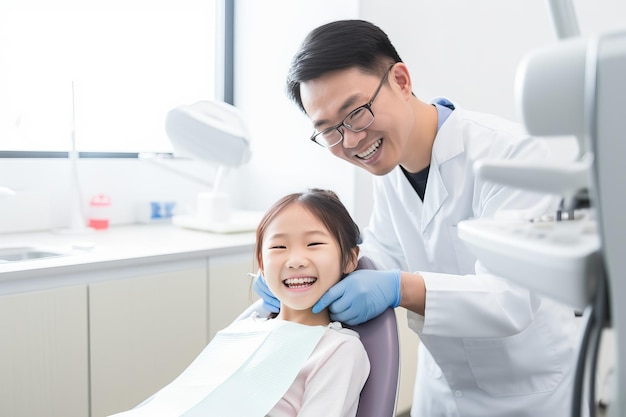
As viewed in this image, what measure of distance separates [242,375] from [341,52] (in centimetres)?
71

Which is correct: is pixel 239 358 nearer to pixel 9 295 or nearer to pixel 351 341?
pixel 351 341

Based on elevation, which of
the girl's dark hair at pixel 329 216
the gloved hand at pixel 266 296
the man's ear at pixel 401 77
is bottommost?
the gloved hand at pixel 266 296

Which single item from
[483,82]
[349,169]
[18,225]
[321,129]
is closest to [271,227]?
[321,129]


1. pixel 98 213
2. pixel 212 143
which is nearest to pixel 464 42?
pixel 212 143

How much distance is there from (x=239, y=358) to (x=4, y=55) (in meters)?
1.70

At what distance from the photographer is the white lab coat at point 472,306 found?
1169mm

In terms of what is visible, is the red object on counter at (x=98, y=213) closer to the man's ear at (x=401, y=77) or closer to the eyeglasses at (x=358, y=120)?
the eyeglasses at (x=358, y=120)

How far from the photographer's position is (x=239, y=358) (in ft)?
4.26

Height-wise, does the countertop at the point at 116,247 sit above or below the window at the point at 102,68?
below

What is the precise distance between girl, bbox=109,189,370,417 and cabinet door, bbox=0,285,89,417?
0.45m

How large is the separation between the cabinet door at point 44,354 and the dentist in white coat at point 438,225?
1.82ft

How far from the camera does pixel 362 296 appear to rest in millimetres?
1198

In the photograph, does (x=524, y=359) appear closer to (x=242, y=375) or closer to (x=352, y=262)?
(x=352, y=262)

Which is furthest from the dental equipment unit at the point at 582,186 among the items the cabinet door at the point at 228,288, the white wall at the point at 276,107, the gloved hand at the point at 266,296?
the white wall at the point at 276,107
